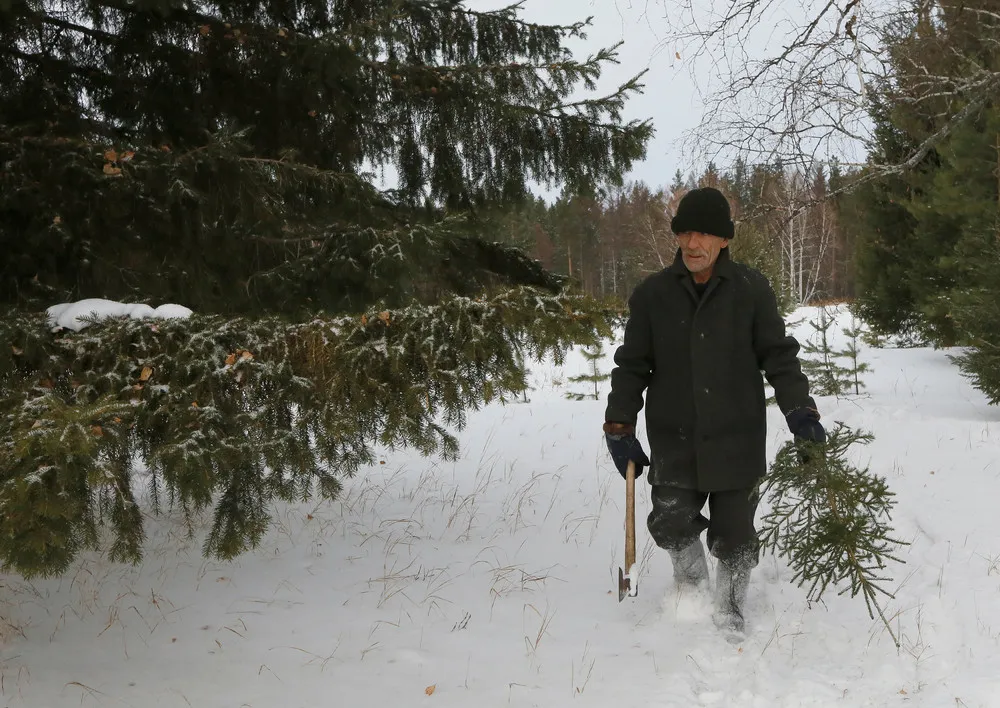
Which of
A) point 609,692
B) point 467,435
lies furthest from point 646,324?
point 467,435

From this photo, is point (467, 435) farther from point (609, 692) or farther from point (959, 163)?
point (959, 163)

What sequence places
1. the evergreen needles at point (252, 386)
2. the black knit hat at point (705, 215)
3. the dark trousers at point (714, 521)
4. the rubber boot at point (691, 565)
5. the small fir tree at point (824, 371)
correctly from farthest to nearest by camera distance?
the small fir tree at point (824, 371) < the rubber boot at point (691, 565) < the dark trousers at point (714, 521) < the black knit hat at point (705, 215) < the evergreen needles at point (252, 386)

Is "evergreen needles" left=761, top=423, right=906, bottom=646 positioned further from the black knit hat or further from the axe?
the black knit hat

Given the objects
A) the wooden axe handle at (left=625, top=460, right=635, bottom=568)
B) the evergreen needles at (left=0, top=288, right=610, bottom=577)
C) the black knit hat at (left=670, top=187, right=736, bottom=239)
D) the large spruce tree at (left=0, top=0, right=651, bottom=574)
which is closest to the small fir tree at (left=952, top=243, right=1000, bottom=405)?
the large spruce tree at (left=0, top=0, right=651, bottom=574)

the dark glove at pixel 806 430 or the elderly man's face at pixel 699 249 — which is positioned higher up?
the elderly man's face at pixel 699 249

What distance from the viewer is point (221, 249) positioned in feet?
14.2

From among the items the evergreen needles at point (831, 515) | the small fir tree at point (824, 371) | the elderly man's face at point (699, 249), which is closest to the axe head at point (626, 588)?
the evergreen needles at point (831, 515)

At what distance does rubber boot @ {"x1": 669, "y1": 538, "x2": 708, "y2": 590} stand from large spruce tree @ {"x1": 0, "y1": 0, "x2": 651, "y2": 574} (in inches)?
50.8

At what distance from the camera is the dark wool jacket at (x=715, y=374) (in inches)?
129

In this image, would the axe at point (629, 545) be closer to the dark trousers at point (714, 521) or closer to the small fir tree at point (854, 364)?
the dark trousers at point (714, 521)

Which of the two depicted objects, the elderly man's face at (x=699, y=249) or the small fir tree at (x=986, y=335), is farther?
the small fir tree at (x=986, y=335)

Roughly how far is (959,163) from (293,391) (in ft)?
36.0

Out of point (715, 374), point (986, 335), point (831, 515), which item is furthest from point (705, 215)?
point (986, 335)

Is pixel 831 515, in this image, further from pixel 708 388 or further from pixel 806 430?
pixel 708 388
